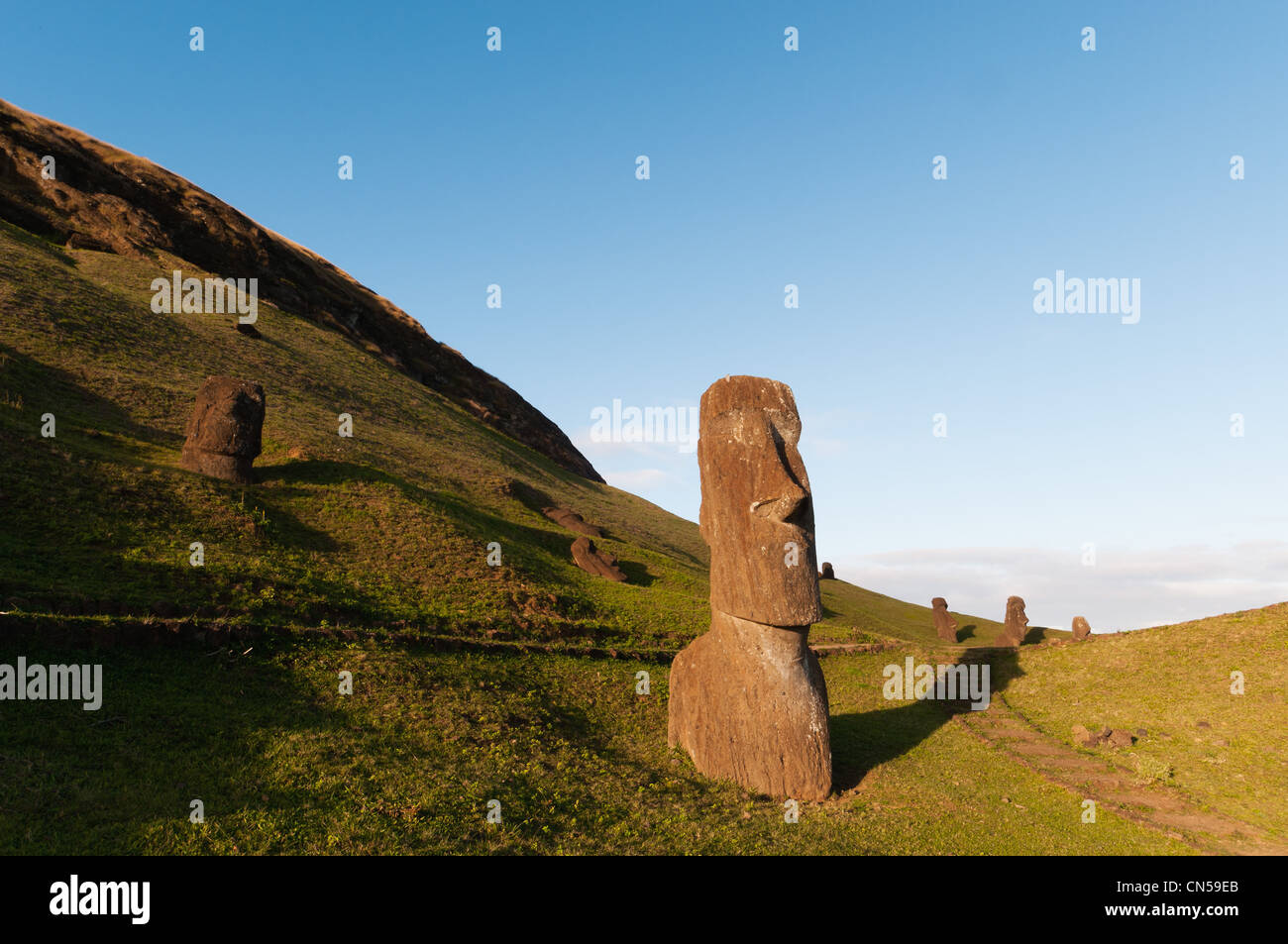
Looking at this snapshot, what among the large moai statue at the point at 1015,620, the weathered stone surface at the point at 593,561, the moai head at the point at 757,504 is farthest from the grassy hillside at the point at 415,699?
the large moai statue at the point at 1015,620

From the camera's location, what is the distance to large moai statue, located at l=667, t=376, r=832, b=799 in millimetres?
12789

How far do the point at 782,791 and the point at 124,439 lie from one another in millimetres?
23999

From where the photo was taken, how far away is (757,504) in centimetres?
1312

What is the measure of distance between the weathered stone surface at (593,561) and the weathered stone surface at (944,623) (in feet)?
63.3

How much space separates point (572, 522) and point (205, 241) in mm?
49352

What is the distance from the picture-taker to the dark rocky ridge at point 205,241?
53.5m

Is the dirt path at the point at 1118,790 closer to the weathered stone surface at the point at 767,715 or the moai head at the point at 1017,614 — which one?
the weathered stone surface at the point at 767,715

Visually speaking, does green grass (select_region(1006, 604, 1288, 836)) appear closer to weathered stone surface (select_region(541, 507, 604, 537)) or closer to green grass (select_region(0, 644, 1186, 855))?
green grass (select_region(0, 644, 1186, 855))

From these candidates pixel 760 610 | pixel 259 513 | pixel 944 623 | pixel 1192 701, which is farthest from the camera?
pixel 944 623

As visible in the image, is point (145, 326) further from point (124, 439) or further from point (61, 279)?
point (124, 439)

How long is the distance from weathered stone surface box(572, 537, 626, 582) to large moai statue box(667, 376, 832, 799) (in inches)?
632

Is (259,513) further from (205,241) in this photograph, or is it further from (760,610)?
(205,241)
